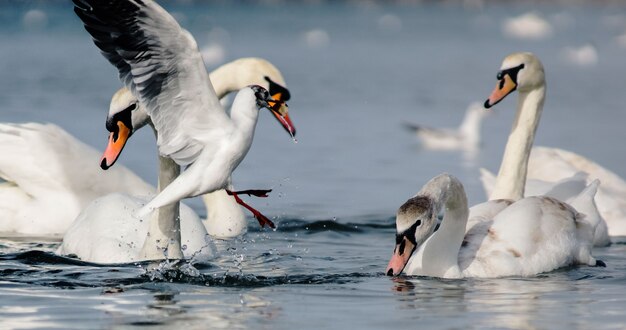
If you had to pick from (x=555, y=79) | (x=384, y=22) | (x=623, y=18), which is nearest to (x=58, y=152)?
(x=555, y=79)

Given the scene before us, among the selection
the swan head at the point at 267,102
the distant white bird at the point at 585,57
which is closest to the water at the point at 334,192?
the distant white bird at the point at 585,57

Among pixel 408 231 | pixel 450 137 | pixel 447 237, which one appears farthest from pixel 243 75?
pixel 450 137

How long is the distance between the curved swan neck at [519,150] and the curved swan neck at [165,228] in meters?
3.02

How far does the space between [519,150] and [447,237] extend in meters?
2.42

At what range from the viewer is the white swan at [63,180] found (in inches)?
430

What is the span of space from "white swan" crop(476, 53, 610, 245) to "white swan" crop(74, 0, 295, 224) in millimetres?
3215

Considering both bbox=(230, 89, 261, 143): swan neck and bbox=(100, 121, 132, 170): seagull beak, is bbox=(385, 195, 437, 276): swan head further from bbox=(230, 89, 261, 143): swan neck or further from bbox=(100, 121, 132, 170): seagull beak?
bbox=(100, 121, 132, 170): seagull beak

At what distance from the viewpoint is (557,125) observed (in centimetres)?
1883

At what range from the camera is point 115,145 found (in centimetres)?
805

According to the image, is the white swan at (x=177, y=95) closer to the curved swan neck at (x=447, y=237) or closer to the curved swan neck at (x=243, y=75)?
the curved swan neck at (x=447, y=237)

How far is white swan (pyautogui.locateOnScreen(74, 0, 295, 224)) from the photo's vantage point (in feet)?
24.6

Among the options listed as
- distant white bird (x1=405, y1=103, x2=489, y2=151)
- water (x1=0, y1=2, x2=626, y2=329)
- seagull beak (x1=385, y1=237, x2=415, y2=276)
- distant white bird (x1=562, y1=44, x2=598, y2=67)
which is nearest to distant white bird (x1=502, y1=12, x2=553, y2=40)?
water (x1=0, y1=2, x2=626, y2=329)

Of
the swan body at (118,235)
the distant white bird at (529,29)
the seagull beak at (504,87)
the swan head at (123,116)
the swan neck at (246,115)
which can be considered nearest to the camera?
the swan neck at (246,115)

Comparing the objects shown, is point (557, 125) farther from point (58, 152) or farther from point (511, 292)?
point (511, 292)
